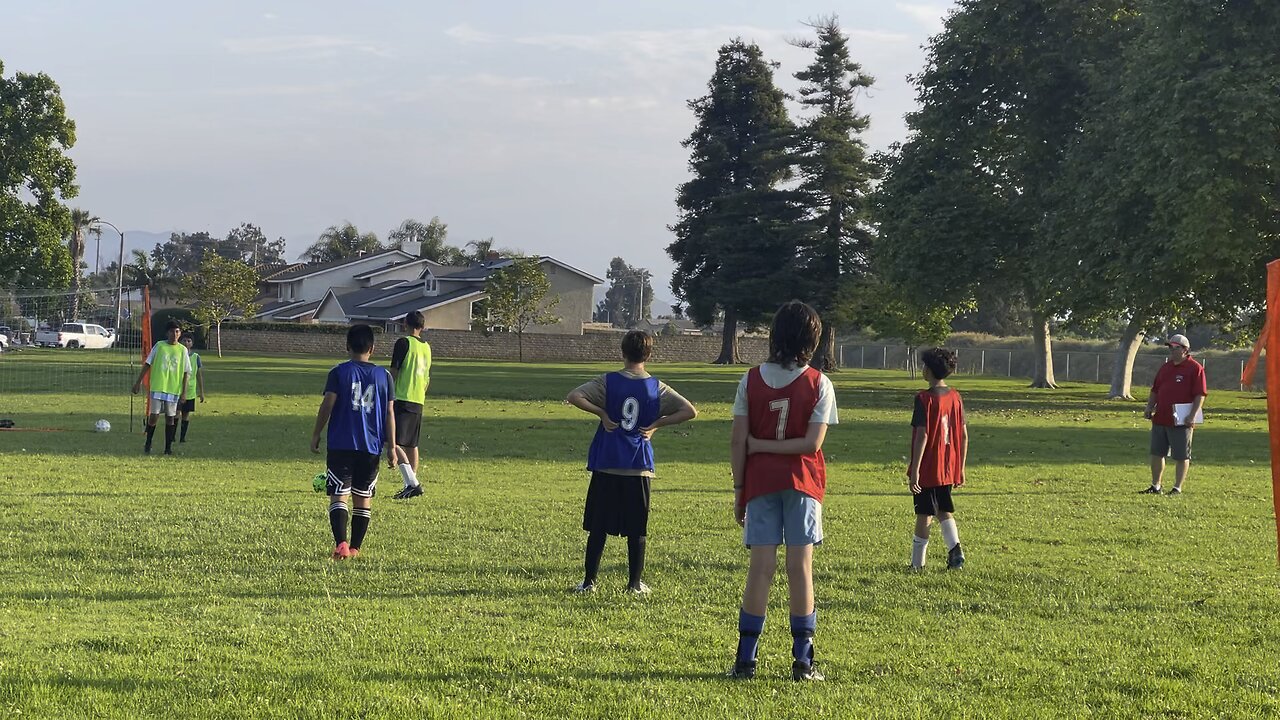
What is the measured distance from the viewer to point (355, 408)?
9.70m

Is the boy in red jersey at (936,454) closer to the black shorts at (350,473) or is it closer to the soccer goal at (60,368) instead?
the black shorts at (350,473)

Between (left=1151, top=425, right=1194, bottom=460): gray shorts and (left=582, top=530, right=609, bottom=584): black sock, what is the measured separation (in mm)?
9471

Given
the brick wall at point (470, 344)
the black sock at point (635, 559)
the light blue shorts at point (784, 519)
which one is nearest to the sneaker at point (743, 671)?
the light blue shorts at point (784, 519)

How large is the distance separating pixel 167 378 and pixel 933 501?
40.5ft

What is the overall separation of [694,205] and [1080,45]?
4407 centimetres

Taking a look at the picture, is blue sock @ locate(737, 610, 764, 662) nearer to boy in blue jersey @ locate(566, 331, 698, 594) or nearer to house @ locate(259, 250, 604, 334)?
boy in blue jersey @ locate(566, 331, 698, 594)

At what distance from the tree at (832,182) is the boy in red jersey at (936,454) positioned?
188 ft

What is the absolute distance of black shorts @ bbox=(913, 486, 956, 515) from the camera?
9.79 meters

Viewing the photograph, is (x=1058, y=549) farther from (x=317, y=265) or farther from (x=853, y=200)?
(x=317, y=265)

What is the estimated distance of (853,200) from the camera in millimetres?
68062

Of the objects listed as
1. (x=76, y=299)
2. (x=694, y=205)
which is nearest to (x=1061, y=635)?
(x=76, y=299)

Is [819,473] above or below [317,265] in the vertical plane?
below

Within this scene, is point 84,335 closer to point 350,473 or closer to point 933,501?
point 350,473

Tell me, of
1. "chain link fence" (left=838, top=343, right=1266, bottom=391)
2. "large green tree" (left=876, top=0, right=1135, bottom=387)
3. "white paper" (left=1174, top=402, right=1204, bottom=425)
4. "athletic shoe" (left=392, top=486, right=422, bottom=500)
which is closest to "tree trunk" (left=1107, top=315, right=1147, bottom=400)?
"large green tree" (left=876, top=0, right=1135, bottom=387)
